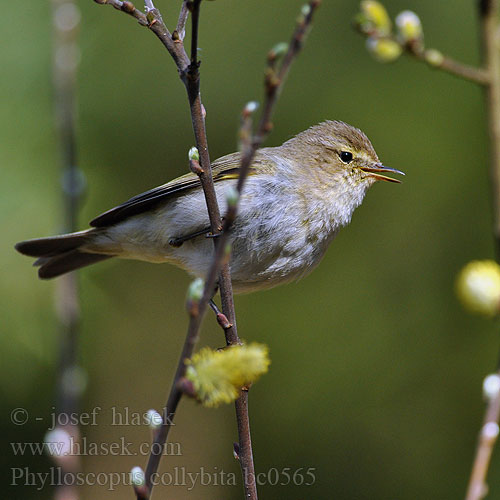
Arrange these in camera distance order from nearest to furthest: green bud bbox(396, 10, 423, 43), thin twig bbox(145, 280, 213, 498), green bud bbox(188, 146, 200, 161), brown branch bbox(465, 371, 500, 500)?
thin twig bbox(145, 280, 213, 498) → brown branch bbox(465, 371, 500, 500) → green bud bbox(396, 10, 423, 43) → green bud bbox(188, 146, 200, 161)

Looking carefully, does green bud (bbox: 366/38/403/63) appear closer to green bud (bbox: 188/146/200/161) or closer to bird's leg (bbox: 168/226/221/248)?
green bud (bbox: 188/146/200/161)

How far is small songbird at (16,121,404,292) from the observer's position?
2.93 meters

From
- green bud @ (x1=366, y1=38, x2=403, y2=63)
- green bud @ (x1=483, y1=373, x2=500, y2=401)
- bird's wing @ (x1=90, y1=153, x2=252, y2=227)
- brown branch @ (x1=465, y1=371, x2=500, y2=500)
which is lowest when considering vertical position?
brown branch @ (x1=465, y1=371, x2=500, y2=500)

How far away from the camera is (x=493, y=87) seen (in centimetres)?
125

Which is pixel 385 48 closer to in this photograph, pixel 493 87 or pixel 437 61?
pixel 437 61

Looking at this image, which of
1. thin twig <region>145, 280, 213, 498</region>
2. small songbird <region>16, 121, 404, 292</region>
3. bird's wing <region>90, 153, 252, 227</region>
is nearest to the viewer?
thin twig <region>145, 280, 213, 498</region>

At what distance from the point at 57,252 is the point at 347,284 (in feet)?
5.27

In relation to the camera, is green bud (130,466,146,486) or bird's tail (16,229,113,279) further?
bird's tail (16,229,113,279)

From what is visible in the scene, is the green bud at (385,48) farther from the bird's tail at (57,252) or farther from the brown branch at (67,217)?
the bird's tail at (57,252)

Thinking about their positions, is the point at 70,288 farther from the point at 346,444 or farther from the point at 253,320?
the point at 346,444

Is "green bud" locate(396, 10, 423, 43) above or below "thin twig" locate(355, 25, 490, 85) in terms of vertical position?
above

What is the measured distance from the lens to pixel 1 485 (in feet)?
11.9

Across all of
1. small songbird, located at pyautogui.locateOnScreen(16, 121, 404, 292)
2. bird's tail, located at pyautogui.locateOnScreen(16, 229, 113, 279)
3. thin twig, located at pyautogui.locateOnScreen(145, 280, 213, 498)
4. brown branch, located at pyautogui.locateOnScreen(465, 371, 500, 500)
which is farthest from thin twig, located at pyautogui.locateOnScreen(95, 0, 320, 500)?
bird's tail, located at pyautogui.locateOnScreen(16, 229, 113, 279)

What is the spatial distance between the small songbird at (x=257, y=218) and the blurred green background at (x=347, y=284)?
0.43 m
